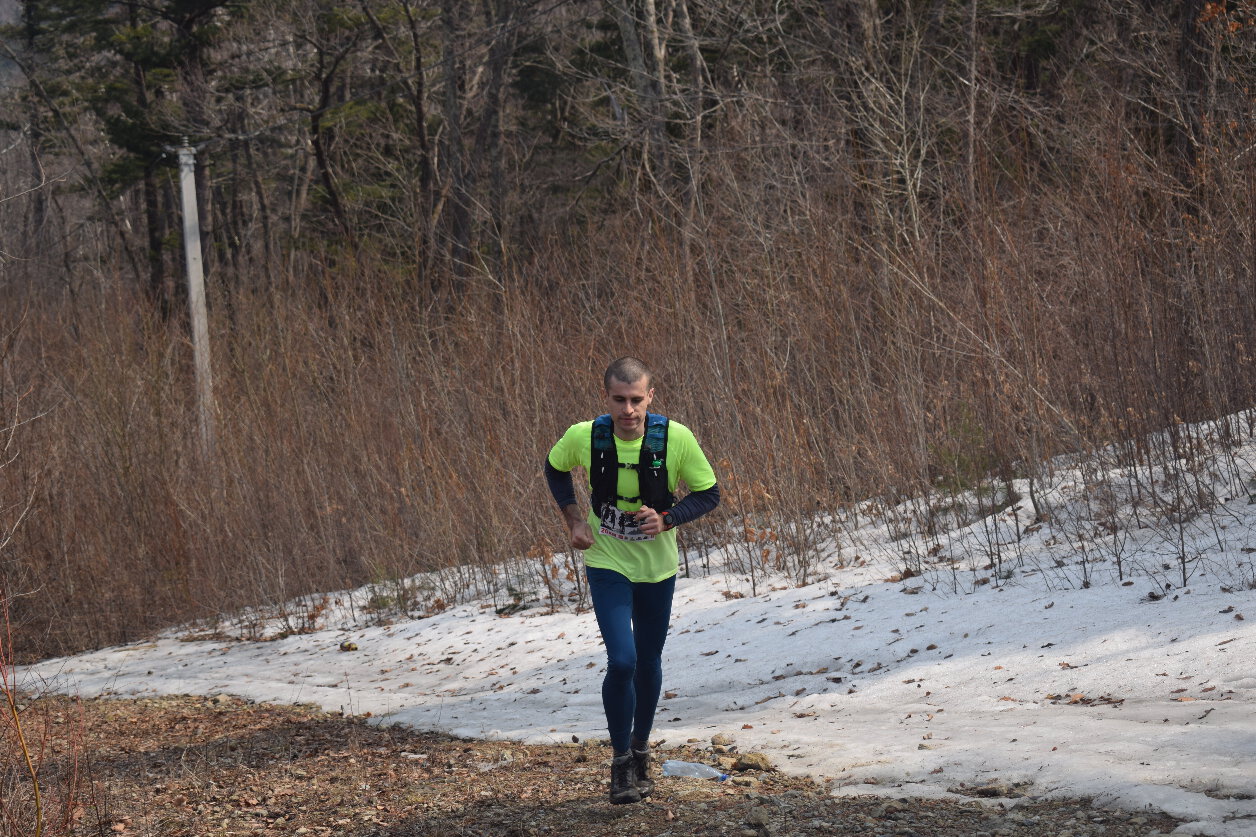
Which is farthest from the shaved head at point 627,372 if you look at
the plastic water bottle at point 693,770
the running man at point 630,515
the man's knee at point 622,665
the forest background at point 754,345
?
the forest background at point 754,345

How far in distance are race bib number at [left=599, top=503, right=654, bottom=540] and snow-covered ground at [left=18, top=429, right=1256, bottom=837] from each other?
148 cm

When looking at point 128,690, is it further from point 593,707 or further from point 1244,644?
point 1244,644

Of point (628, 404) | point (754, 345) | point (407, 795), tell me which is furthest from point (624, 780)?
point (754, 345)

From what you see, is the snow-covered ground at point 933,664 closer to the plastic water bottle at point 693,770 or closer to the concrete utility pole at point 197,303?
the plastic water bottle at point 693,770

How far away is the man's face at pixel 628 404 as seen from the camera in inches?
195

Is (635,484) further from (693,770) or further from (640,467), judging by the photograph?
(693,770)

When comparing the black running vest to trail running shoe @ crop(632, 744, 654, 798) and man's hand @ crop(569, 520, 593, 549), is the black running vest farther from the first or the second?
trail running shoe @ crop(632, 744, 654, 798)

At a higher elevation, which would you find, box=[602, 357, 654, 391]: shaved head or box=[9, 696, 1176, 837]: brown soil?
box=[602, 357, 654, 391]: shaved head

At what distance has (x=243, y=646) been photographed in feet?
40.4

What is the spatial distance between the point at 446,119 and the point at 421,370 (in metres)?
10.2

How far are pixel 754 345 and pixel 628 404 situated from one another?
26.6 feet

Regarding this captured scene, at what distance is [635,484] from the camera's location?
5.04 m

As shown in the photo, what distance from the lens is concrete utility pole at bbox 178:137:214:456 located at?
15461 mm

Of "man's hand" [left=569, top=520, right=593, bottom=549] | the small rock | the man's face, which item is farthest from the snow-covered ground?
the man's face
